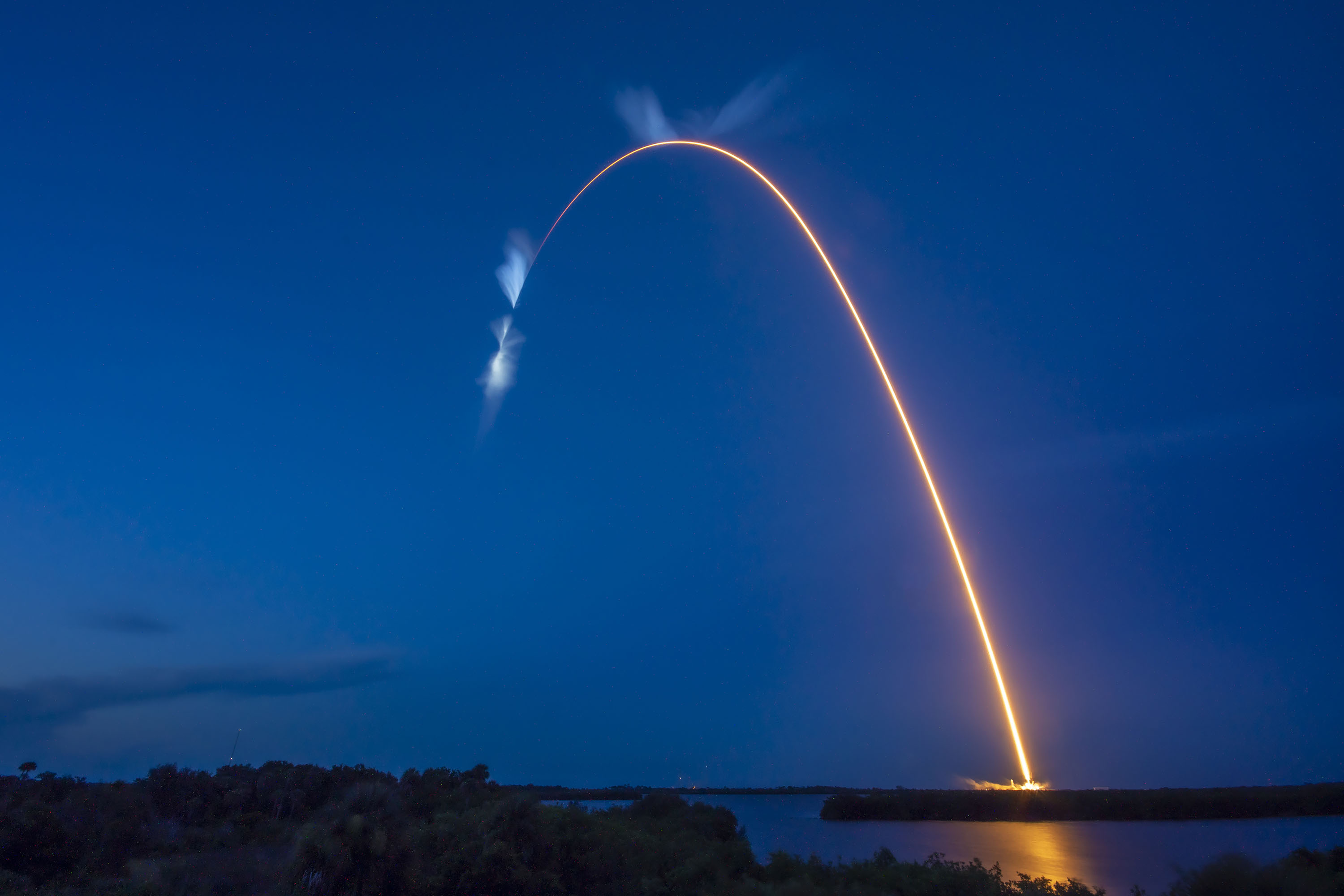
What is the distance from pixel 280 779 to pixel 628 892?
1993 inches

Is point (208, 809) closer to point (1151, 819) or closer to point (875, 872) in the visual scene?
point (875, 872)

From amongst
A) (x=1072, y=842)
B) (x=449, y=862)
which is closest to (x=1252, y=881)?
(x=449, y=862)

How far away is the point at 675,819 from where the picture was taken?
56562mm

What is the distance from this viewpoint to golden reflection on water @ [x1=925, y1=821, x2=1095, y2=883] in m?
43.6

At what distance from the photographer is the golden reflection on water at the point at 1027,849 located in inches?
1716

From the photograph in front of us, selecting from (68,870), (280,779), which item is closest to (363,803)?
(68,870)

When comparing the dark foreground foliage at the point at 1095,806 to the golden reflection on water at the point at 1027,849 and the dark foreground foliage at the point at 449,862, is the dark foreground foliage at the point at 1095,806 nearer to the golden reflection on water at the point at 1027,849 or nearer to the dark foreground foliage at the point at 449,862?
the golden reflection on water at the point at 1027,849

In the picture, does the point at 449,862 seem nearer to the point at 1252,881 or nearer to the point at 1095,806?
the point at 1252,881

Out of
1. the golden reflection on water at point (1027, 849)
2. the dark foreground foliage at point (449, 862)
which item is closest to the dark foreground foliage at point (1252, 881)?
the dark foreground foliage at point (449, 862)

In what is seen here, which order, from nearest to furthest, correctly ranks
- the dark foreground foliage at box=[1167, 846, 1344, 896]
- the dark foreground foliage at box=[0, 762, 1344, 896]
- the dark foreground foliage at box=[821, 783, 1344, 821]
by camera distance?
the dark foreground foliage at box=[1167, 846, 1344, 896]
the dark foreground foliage at box=[0, 762, 1344, 896]
the dark foreground foliage at box=[821, 783, 1344, 821]

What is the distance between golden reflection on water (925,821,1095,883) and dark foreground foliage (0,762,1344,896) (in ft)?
22.6

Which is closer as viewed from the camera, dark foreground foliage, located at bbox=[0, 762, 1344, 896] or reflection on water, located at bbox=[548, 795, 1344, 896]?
dark foreground foliage, located at bbox=[0, 762, 1344, 896]

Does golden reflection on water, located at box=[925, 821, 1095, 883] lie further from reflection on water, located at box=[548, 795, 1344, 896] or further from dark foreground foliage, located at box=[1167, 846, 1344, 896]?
dark foreground foliage, located at box=[1167, 846, 1344, 896]

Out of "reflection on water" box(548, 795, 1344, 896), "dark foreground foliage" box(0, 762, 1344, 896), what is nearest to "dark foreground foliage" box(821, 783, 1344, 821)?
A: "reflection on water" box(548, 795, 1344, 896)
